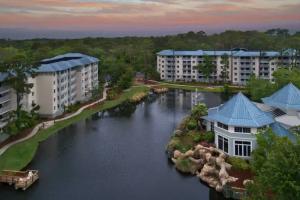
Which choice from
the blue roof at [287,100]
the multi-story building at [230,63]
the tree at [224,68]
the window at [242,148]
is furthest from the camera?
the tree at [224,68]

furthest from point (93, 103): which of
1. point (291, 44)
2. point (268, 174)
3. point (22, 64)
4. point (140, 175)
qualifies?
point (291, 44)

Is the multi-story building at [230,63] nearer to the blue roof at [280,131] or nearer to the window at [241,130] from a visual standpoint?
the blue roof at [280,131]

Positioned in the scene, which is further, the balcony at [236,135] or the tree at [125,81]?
the tree at [125,81]

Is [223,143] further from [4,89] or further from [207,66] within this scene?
[207,66]

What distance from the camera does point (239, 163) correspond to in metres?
37.4

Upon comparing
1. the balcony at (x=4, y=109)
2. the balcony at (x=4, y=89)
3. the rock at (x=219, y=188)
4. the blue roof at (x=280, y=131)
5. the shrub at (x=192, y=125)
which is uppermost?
the balcony at (x=4, y=89)

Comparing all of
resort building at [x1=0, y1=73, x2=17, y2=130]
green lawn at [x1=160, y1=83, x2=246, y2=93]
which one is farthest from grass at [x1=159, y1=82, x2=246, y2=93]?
resort building at [x1=0, y1=73, x2=17, y2=130]

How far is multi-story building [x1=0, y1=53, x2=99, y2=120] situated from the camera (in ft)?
192


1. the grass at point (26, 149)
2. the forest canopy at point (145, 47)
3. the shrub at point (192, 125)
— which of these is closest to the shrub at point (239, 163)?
the shrub at point (192, 125)

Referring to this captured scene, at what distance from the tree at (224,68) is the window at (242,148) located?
196 feet

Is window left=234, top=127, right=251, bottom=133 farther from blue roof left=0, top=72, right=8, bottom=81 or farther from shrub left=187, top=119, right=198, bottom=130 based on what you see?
blue roof left=0, top=72, right=8, bottom=81

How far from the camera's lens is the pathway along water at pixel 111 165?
34219mm

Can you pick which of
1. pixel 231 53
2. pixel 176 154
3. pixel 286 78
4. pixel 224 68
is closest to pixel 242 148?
pixel 176 154

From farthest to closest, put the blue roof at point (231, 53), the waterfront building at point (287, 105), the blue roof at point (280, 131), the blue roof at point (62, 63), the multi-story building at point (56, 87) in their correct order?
the blue roof at point (231, 53) < the blue roof at point (62, 63) < the multi-story building at point (56, 87) < the waterfront building at point (287, 105) < the blue roof at point (280, 131)
